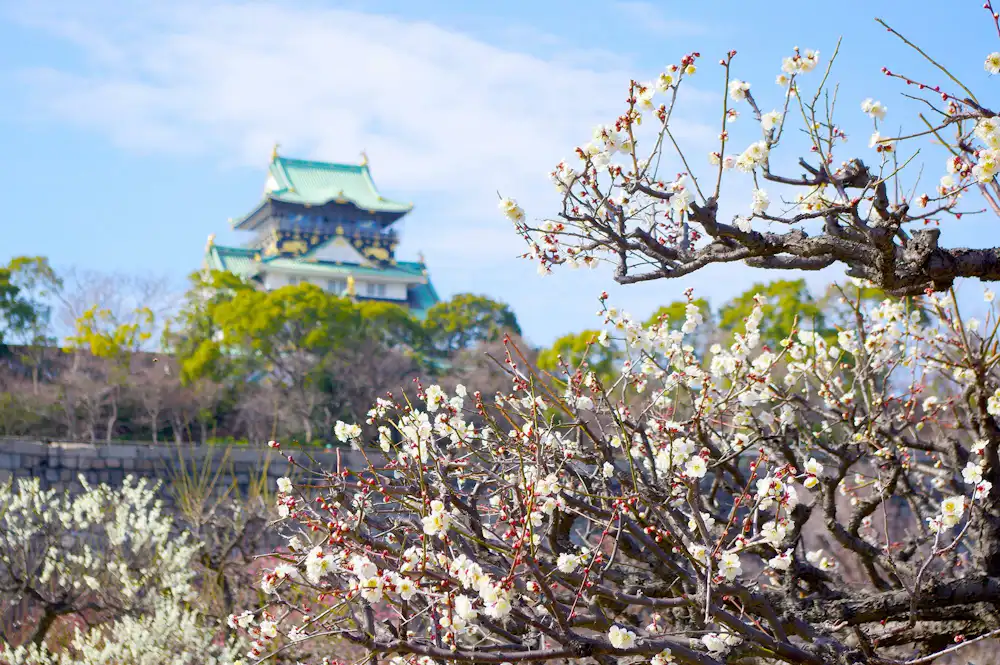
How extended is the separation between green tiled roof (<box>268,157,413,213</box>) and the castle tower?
4 cm

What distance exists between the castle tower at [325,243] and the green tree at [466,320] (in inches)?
359

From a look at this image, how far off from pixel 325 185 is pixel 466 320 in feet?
49.9

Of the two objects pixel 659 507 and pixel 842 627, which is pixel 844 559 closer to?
pixel 842 627

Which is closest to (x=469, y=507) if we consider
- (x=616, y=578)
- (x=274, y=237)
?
(x=616, y=578)

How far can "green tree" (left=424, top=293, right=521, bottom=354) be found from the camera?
2881 centimetres

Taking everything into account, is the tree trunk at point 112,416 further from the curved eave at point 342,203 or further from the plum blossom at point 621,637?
the plum blossom at point 621,637

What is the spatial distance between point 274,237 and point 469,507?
36.7 m

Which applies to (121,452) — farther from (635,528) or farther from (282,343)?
(635,528)

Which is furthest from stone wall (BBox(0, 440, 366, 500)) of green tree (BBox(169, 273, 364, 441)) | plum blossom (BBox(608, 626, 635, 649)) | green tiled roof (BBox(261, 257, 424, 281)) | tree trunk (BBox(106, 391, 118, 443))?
green tiled roof (BBox(261, 257, 424, 281))

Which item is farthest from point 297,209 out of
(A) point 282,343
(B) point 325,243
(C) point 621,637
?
(C) point 621,637

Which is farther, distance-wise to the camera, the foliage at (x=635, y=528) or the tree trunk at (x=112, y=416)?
the tree trunk at (x=112, y=416)

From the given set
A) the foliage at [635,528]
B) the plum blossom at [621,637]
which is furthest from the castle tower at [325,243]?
the plum blossom at [621,637]

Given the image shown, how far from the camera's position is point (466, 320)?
28.9m

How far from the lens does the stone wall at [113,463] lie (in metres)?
16.7
